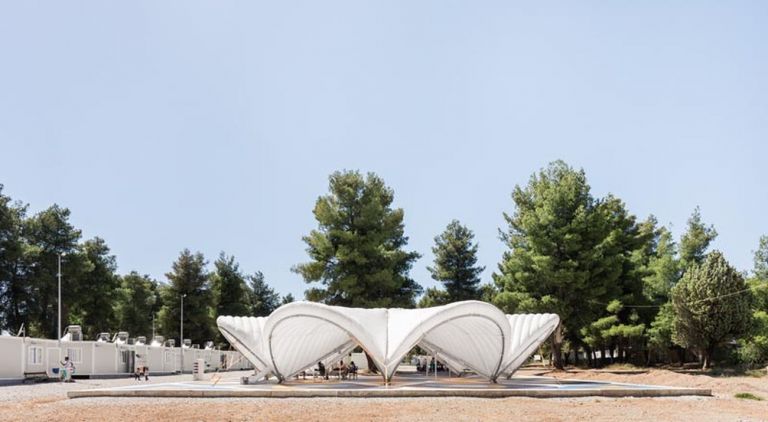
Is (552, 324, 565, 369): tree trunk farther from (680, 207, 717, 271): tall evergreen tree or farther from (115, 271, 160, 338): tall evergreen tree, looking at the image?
(115, 271, 160, 338): tall evergreen tree

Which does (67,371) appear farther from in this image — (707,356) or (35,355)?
(707,356)

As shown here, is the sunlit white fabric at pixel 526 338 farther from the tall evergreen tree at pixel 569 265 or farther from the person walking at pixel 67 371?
the person walking at pixel 67 371

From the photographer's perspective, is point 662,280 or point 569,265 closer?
point 569,265

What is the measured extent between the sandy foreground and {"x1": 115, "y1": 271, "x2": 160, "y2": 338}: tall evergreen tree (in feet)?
163

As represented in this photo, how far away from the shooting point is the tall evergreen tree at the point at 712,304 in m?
36.2

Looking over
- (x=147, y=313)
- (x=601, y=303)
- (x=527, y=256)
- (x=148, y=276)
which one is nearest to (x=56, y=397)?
(x=527, y=256)

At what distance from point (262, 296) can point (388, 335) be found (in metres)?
65.5

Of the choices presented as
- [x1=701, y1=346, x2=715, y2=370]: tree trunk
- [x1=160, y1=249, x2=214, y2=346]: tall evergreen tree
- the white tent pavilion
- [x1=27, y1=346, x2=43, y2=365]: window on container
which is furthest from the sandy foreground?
[x1=160, y1=249, x2=214, y2=346]: tall evergreen tree

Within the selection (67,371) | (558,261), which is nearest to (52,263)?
(67,371)

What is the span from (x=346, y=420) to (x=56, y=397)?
35.2 ft

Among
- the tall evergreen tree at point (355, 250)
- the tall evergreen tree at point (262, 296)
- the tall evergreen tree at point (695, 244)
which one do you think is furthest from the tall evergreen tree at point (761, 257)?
the tall evergreen tree at point (262, 296)

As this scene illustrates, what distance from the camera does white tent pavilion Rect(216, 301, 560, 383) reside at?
26281mm

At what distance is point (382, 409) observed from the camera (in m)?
19.1

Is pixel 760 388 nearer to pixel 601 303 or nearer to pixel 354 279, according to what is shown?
pixel 601 303
